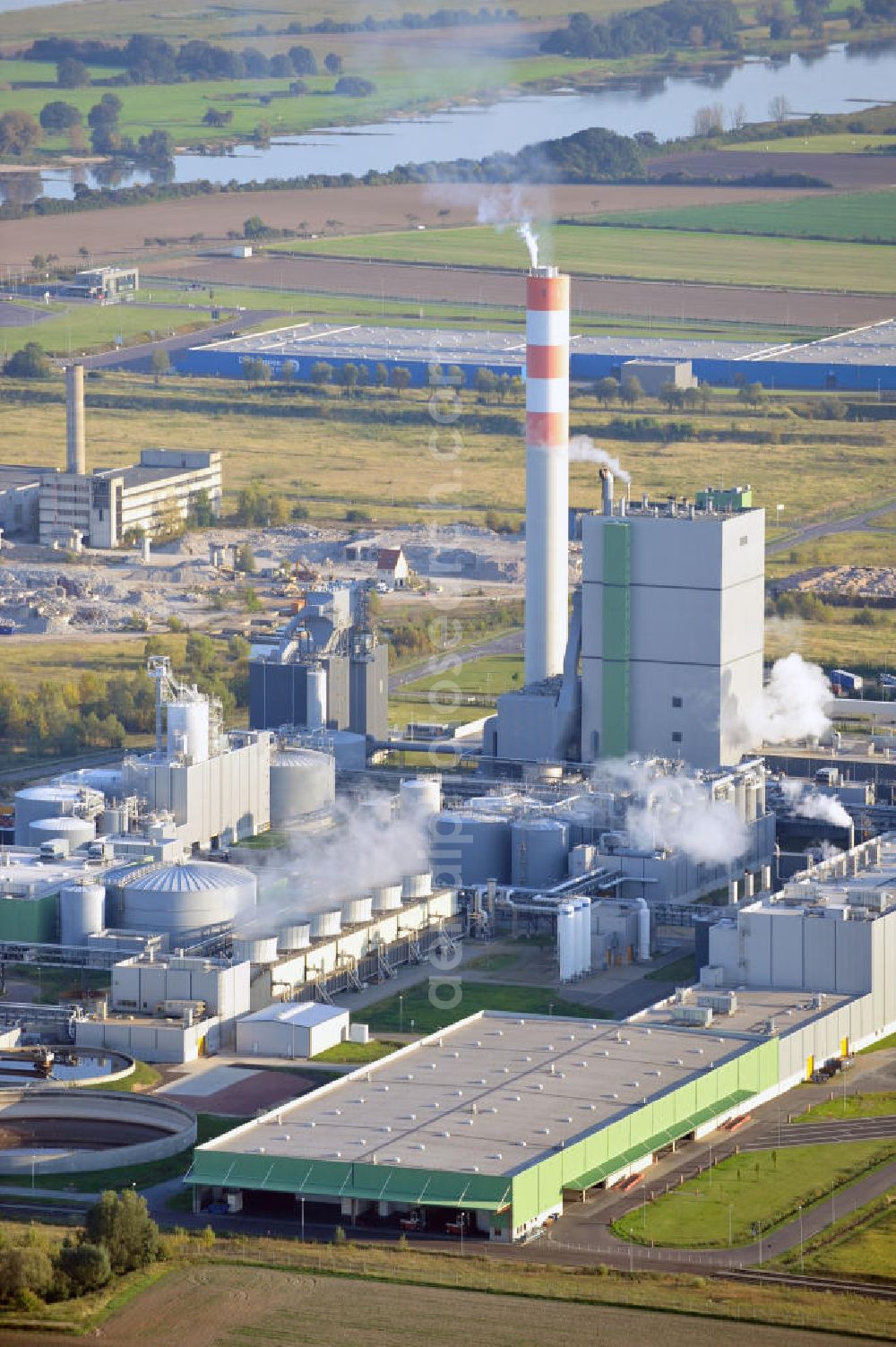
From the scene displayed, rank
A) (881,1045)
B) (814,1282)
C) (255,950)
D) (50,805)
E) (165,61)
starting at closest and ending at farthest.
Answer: (814,1282) < (881,1045) < (255,950) < (50,805) < (165,61)

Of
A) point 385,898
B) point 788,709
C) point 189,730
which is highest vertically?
point 189,730

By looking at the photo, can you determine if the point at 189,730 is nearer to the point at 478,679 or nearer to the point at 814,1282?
the point at 478,679

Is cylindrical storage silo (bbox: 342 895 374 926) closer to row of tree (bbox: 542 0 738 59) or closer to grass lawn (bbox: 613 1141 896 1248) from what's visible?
grass lawn (bbox: 613 1141 896 1248)

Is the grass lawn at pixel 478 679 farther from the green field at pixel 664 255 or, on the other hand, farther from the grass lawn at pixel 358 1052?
the green field at pixel 664 255

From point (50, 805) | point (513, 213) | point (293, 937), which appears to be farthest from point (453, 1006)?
point (513, 213)

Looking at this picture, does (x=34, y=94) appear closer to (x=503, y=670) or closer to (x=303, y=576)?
(x=303, y=576)

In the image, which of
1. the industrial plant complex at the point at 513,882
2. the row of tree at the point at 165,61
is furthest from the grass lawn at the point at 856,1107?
the row of tree at the point at 165,61
